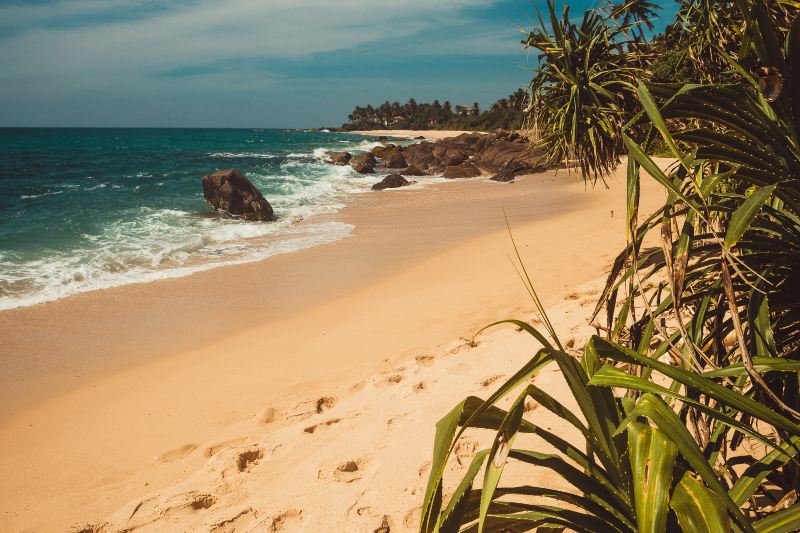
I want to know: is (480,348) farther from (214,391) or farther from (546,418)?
(214,391)

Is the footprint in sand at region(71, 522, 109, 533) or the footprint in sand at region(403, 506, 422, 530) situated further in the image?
the footprint in sand at region(71, 522, 109, 533)

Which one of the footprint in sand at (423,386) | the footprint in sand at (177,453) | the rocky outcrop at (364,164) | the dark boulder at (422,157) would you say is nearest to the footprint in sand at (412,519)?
the footprint in sand at (423,386)

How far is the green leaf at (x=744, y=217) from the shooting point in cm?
Answer: 128

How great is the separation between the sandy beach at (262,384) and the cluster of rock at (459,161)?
15503 mm

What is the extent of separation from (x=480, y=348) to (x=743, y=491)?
10.7 ft

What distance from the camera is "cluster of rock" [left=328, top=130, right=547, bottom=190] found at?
86.4 ft

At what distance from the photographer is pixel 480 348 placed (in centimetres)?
464

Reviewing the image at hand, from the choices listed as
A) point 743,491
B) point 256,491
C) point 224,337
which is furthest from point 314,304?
point 743,491

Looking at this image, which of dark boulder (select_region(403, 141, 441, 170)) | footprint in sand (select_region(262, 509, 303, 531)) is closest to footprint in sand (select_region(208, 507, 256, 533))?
footprint in sand (select_region(262, 509, 303, 531))

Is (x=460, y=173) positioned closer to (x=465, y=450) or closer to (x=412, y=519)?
(x=465, y=450)

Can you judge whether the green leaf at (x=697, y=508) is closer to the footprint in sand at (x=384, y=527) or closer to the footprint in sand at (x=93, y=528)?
the footprint in sand at (x=384, y=527)

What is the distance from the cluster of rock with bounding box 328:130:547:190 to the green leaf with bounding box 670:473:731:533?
70.4 ft

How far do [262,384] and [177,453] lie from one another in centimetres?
103

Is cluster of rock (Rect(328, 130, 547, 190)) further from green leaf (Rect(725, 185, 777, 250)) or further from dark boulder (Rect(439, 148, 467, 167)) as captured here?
green leaf (Rect(725, 185, 777, 250))
